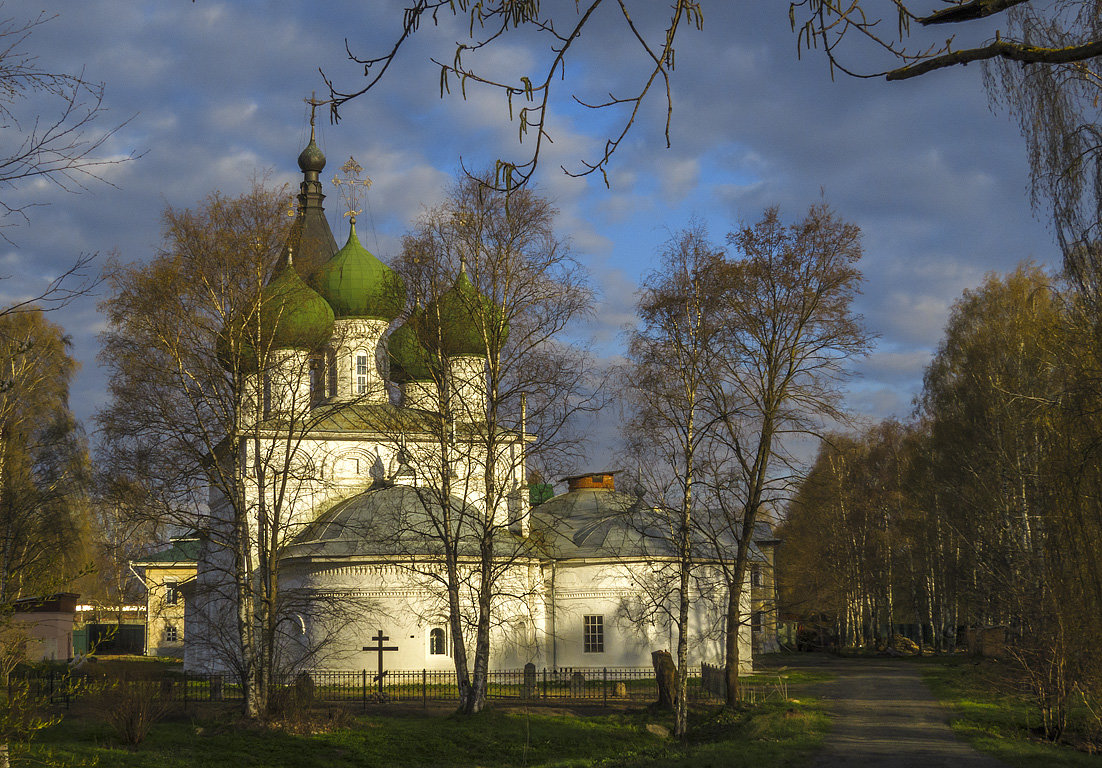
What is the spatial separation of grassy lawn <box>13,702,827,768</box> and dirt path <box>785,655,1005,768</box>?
492 mm

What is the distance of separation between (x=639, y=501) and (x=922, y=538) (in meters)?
22.0

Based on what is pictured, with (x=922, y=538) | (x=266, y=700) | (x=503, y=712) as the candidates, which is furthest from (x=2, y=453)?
(x=922, y=538)

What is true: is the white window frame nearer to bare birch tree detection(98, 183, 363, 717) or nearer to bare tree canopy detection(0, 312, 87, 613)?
bare tree canopy detection(0, 312, 87, 613)

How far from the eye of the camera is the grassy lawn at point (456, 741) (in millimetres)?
14652

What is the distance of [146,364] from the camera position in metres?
17.9

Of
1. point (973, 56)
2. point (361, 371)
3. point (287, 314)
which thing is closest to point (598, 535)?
point (361, 371)

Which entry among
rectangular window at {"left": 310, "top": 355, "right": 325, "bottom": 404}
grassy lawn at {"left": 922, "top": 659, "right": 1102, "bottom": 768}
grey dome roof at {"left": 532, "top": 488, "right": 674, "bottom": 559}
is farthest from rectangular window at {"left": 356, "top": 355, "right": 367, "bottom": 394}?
grassy lawn at {"left": 922, "top": 659, "right": 1102, "bottom": 768}

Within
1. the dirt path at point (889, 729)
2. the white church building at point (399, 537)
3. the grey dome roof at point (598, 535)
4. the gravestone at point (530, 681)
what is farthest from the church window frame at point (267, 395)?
the dirt path at point (889, 729)

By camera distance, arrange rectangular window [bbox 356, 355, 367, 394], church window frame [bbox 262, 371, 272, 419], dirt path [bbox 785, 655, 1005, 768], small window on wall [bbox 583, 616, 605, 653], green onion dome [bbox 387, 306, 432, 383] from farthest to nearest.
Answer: rectangular window [bbox 356, 355, 367, 394] → small window on wall [bbox 583, 616, 605, 653] → green onion dome [bbox 387, 306, 432, 383] → church window frame [bbox 262, 371, 272, 419] → dirt path [bbox 785, 655, 1005, 768]

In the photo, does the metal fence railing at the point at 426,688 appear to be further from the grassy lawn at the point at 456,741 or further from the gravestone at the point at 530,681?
the grassy lawn at the point at 456,741

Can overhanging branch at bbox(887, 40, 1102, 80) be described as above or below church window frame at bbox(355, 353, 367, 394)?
below

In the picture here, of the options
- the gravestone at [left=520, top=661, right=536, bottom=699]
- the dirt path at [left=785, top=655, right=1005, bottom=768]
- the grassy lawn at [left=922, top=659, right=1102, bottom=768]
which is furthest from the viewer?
the gravestone at [left=520, top=661, right=536, bottom=699]

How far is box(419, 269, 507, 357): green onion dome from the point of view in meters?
20.4

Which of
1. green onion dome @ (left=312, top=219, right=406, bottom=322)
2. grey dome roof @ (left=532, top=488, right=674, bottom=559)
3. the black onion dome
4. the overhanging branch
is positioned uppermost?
the black onion dome
